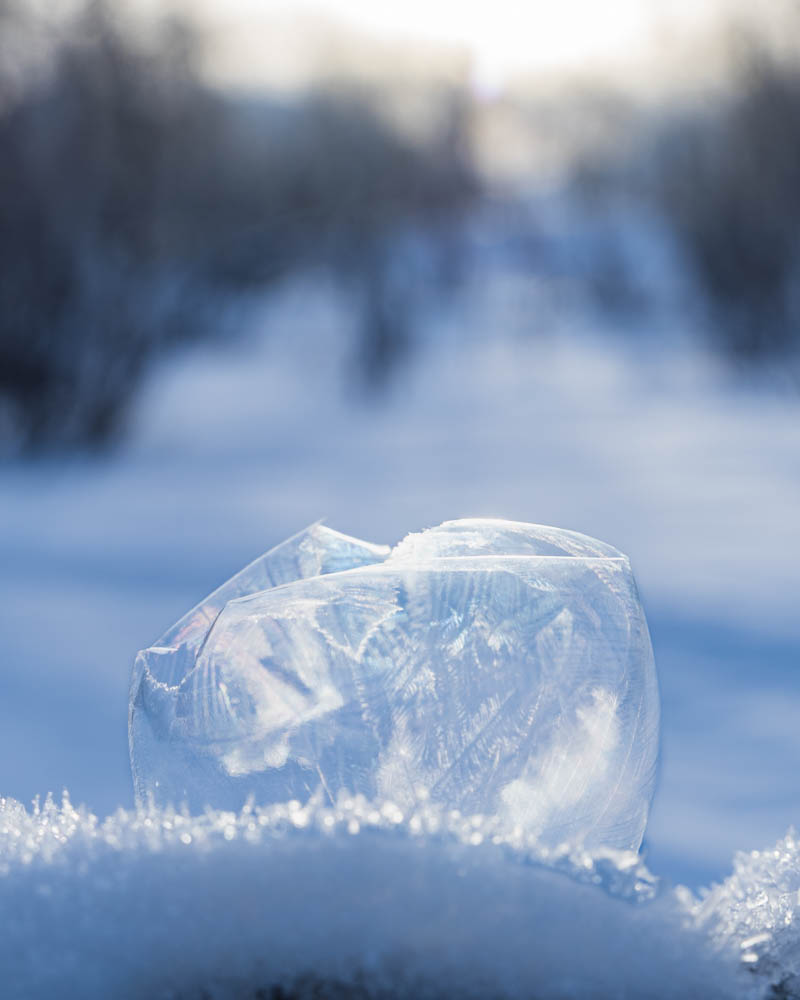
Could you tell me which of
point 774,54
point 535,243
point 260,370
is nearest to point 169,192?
point 774,54

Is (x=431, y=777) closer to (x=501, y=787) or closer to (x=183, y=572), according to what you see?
(x=501, y=787)

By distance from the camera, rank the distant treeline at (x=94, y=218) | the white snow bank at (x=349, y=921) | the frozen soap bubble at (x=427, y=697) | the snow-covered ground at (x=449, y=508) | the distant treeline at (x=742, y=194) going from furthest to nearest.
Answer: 1. the distant treeline at (x=742, y=194)
2. the distant treeline at (x=94, y=218)
3. the snow-covered ground at (x=449, y=508)
4. the frozen soap bubble at (x=427, y=697)
5. the white snow bank at (x=349, y=921)

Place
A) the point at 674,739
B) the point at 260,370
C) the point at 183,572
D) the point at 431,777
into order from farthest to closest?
the point at 260,370, the point at 183,572, the point at 674,739, the point at 431,777

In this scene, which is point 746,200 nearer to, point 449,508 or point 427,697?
point 449,508

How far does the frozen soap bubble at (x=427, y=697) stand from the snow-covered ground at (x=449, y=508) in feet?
1.46

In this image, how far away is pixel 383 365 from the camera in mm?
10156

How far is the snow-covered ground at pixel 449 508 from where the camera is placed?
327 cm

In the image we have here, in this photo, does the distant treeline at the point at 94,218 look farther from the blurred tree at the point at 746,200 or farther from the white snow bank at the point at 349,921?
the white snow bank at the point at 349,921

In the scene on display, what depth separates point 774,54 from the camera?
7.36 meters

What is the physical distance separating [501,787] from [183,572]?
442cm

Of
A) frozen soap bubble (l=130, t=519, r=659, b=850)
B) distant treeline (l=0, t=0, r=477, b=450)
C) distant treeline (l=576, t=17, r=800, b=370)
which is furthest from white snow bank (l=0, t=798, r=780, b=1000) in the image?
distant treeline (l=576, t=17, r=800, b=370)

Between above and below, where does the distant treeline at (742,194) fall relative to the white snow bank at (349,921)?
above

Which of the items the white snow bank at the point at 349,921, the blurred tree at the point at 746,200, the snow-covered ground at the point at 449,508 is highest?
the blurred tree at the point at 746,200

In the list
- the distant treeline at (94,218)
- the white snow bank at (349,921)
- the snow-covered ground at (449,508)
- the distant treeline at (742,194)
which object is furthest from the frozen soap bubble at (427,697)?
the distant treeline at (742,194)
